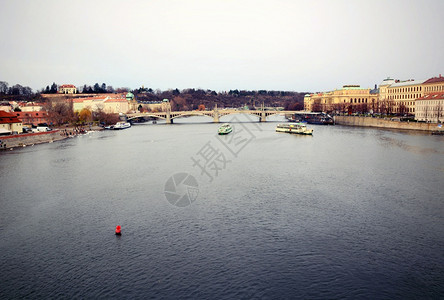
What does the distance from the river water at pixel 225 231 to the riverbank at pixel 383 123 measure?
1691cm

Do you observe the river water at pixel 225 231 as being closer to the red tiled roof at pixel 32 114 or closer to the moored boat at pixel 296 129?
the moored boat at pixel 296 129

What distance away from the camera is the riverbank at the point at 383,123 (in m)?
32.8

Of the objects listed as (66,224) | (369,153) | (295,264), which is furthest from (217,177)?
(369,153)

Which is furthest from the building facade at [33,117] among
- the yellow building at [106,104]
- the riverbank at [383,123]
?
the riverbank at [383,123]

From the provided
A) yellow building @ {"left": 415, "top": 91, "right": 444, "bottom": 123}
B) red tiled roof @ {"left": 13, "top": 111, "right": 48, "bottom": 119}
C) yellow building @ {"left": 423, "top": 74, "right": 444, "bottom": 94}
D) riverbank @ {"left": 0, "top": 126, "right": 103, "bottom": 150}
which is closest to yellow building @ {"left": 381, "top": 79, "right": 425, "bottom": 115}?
yellow building @ {"left": 423, "top": 74, "right": 444, "bottom": 94}

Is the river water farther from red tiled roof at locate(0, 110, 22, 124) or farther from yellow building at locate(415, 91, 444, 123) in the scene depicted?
yellow building at locate(415, 91, 444, 123)

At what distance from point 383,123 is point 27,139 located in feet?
108

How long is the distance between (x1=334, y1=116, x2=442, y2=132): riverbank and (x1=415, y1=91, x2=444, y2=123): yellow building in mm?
2056

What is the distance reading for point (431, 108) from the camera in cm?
3638

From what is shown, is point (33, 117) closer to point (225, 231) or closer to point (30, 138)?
point (30, 138)

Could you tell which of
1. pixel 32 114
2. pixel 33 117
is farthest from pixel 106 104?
pixel 33 117

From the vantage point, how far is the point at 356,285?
6.89 m

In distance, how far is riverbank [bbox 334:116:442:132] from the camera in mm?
32781

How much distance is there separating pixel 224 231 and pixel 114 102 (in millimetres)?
60567
